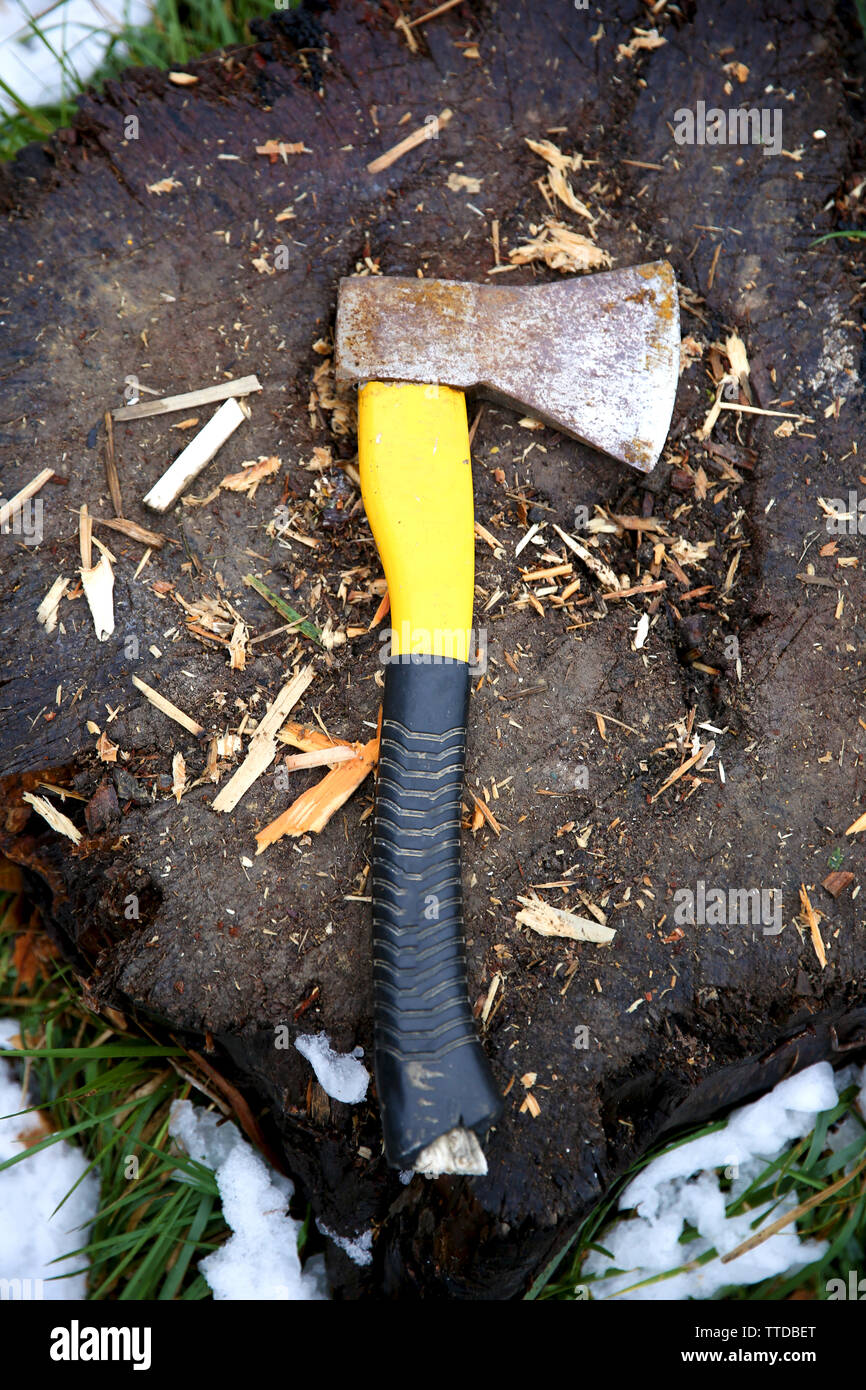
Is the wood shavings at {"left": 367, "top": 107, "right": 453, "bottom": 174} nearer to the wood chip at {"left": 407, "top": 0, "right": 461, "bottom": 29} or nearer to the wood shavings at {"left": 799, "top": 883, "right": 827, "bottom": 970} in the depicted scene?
the wood chip at {"left": 407, "top": 0, "right": 461, "bottom": 29}

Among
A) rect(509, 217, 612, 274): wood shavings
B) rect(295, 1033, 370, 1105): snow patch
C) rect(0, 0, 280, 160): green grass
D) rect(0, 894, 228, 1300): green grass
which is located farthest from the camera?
rect(0, 0, 280, 160): green grass

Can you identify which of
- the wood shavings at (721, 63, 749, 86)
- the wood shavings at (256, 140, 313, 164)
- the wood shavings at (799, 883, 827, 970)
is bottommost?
the wood shavings at (799, 883, 827, 970)

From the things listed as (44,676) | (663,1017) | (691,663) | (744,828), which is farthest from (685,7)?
(663,1017)

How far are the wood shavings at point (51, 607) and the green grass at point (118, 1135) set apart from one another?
1144mm

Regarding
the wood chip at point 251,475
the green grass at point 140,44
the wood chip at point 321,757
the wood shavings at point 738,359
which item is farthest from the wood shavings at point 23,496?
the wood shavings at point 738,359

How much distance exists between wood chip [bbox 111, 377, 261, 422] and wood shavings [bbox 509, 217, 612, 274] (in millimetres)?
972

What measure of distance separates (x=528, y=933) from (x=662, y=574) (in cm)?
117

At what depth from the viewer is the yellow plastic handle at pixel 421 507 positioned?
7.76ft

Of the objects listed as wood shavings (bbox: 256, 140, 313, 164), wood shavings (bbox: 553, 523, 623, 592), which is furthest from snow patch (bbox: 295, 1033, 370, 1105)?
wood shavings (bbox: 256, 140, 313, 164)

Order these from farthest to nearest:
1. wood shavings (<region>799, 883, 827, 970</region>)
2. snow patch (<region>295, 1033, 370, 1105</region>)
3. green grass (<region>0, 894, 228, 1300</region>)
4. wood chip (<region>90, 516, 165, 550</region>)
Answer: green grass (<region>0, 894, 228, 1300</region>) < wood chip (<region>90, 516, 165, 550</region>) < wood shavings (<region>799, 883, 827, 970</region>) < snow patch (<region>295, 1033, 370, 1105</region>)

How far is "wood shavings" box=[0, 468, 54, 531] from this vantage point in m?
2.48

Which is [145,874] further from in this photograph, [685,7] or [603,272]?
[685,7]

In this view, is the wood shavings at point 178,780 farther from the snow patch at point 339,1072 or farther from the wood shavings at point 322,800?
the snow patch at point 339,1072

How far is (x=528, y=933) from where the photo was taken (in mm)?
2375
